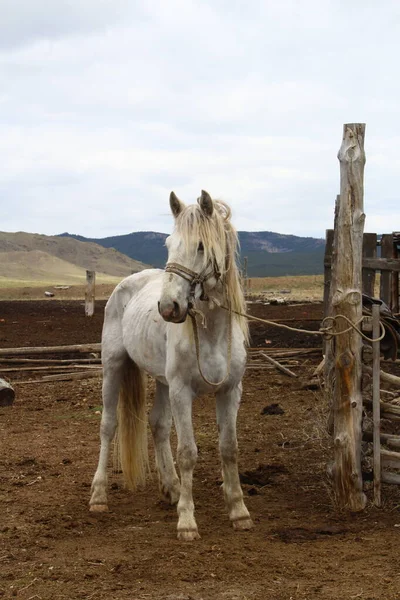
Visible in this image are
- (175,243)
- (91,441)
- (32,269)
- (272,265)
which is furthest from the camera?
(272,265)

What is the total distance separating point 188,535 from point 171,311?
1.61m

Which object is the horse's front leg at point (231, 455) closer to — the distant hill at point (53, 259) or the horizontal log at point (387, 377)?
the horizontal log at point (387, 377)

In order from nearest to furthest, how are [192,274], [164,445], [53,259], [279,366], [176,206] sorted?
[192,274], [176,206], [164,445], [279,366], [53,259]

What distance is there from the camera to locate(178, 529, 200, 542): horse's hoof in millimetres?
5367

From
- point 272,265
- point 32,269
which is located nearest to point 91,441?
point 32,269

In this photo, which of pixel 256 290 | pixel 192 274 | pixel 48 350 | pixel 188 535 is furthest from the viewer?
pixel 256 290

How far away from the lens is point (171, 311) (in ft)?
16.4

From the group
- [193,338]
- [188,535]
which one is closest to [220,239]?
[193,338]

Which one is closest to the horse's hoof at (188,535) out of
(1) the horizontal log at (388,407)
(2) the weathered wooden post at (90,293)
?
(1) the horizontal log at (388,407)

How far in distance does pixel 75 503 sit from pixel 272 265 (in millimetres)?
177391

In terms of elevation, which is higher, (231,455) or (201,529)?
(231,455)

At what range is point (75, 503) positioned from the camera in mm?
6566

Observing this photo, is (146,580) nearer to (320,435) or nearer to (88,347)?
(320,435)

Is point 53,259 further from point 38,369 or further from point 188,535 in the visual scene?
point 188,535
